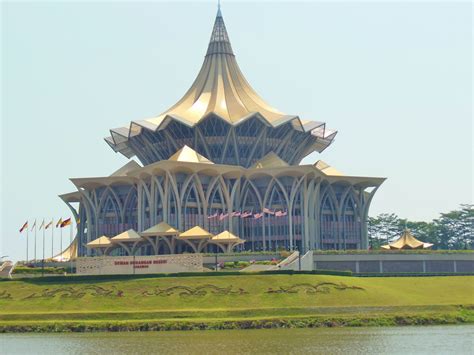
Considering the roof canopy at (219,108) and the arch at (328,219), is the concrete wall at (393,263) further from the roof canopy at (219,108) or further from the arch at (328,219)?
the roof canopy at (219,108)

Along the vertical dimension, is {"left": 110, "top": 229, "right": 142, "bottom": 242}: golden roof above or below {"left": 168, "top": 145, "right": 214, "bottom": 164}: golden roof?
below

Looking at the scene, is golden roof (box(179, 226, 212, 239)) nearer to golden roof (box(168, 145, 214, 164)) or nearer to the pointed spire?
golden roof (box(168, 145, 214, 164))

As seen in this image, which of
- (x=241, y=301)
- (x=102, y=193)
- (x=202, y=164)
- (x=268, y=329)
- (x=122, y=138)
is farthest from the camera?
(x=122, y=138)

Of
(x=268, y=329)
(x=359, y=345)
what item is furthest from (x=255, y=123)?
(x=359, y=345)

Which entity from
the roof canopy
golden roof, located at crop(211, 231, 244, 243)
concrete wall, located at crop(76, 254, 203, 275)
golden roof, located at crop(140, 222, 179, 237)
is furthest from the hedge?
the roof canopy

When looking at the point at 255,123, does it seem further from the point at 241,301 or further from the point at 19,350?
the point at 19,350

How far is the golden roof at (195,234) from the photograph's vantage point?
262ft

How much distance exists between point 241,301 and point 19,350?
19.0m

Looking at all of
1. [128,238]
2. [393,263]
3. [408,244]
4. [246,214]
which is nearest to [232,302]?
[393,263]

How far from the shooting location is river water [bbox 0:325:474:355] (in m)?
37.6

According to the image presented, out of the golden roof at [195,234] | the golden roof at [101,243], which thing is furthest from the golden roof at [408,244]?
the golden roof at [101,243]

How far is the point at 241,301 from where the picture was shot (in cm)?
5566

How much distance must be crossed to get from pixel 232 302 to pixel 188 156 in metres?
34.2

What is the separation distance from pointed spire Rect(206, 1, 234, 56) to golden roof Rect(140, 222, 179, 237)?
29345mm
